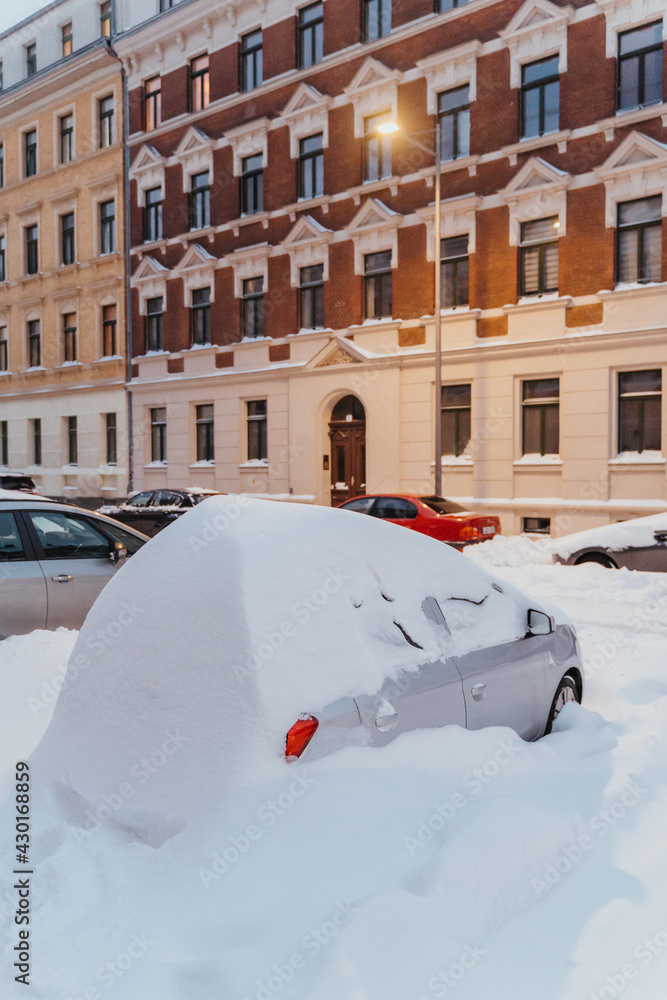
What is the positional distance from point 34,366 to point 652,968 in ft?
99.7

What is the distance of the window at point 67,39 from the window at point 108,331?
9866 millimetres

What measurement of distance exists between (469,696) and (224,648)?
1406mm

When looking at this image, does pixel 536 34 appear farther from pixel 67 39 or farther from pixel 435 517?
pixel 67 39

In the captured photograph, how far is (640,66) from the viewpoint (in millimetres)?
16250

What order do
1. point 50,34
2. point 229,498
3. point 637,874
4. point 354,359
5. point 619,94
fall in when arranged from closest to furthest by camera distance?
point 637,874 → point 229,498 → point 619,94 → point 354,359 → point 50,34

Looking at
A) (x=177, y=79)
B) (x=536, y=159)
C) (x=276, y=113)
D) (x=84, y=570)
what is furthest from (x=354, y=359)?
(x=84, y=570)

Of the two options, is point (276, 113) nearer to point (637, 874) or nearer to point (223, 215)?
point (223, 215)

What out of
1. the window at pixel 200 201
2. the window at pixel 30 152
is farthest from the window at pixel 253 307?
the window at pixel 30 152

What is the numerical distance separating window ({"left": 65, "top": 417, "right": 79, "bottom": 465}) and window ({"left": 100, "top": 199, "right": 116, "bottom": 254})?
19.9 ft

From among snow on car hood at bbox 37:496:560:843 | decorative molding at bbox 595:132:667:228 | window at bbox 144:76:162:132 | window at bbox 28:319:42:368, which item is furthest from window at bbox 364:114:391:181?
snow on car hood at bbox 37:496:560:843

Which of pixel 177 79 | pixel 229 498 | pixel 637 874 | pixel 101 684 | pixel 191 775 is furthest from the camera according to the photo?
pixel 177 79

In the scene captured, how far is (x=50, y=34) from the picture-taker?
28.8 metres

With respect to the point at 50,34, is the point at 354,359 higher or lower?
lower

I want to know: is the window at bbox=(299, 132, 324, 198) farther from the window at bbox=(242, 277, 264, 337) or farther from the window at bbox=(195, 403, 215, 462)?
the window at bbox=(195, 403, 215, 462)
